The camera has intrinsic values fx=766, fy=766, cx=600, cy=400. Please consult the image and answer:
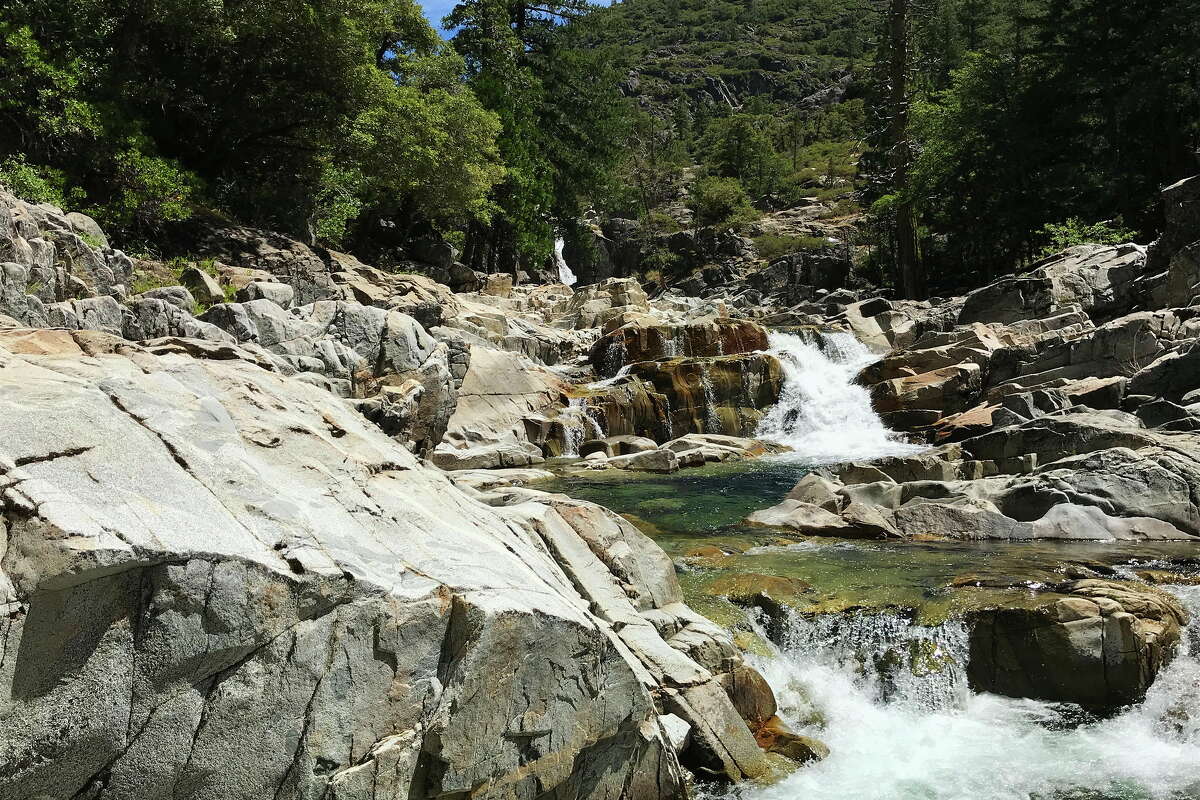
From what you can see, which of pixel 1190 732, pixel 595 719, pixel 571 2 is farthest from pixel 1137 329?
pixel 571 2

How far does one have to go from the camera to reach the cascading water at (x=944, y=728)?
19.4ft

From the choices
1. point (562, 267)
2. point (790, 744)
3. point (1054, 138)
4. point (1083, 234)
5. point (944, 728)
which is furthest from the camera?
point (562, 267)

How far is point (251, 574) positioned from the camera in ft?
12.3

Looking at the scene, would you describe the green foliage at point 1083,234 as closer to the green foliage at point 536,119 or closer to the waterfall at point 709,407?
the waterfall at point 709,407

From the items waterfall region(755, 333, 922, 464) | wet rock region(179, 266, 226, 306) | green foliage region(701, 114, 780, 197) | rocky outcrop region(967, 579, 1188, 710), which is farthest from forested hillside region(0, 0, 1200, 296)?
rocky outcrop region(967, 579, 1188, 710)

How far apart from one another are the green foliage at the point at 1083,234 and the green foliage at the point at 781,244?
23.3 metres

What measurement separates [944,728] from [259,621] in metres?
5.92

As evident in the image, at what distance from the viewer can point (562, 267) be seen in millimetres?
55500

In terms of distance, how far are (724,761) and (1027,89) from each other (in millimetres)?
38357

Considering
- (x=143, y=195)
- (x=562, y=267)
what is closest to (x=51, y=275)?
(x=143, y=195)

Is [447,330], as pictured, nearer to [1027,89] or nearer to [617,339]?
[617,339]

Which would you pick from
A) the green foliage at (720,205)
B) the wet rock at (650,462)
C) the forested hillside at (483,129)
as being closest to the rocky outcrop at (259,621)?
the wet rock at (650,462)

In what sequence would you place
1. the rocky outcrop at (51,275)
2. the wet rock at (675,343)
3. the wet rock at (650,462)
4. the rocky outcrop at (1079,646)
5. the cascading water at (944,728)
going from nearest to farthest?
the cascading water at (944,728)
the rocky outcrop at (1079,646)
the rocky outcrop at (51,275)
the wet rock at (650,462)
the wet rock at (675,343)

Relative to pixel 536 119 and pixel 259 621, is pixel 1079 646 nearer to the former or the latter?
pixel 259 621
